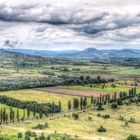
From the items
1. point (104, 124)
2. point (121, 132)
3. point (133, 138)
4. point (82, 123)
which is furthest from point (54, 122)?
point (133, 138)

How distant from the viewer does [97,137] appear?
16225 cm

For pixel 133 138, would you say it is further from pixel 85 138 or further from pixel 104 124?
pixel 104 124

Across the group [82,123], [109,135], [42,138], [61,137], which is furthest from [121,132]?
[42,138]

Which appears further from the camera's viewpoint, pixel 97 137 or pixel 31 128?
pixel 31 128

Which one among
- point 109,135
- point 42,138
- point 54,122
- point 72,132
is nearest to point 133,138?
point 109,135

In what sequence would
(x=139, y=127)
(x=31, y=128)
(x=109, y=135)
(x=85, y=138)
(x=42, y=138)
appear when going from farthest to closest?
(x=139, y=127) < (x=31, y=128) < (x=109, y=135) < (x=85, y=138) < (x=42, y=138)

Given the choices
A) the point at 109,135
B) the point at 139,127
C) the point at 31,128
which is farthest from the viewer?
the point at 139,127

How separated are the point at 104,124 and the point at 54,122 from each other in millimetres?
29579

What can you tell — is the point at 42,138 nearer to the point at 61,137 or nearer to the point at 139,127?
the point at 61,137

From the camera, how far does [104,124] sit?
194m

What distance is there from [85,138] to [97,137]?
8.64 metres

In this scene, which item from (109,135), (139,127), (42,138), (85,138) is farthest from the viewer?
(139,127)

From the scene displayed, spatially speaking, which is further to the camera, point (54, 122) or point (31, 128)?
point (54, 122)

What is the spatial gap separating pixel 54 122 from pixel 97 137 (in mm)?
41135
